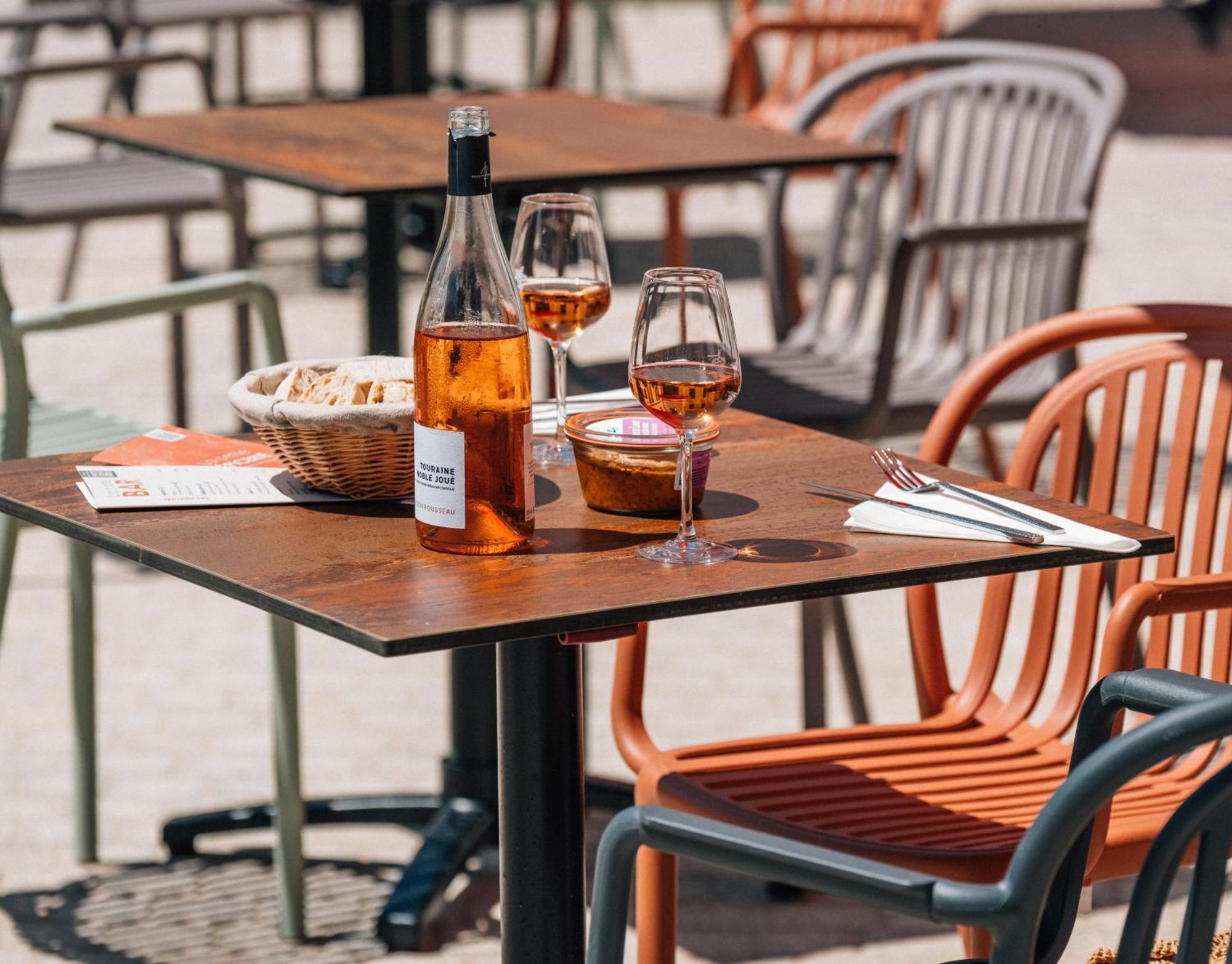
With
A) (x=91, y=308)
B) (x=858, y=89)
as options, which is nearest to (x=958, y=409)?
(x=91, y=308)

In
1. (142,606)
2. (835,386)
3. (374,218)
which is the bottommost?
(142,606)

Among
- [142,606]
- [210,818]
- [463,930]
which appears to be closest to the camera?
[463,930]

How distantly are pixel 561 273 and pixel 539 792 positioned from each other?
543 millimetres

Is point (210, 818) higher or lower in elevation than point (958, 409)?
lower

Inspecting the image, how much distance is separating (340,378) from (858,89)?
4.79 metres

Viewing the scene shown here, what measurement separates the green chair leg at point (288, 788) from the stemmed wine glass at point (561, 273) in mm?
821

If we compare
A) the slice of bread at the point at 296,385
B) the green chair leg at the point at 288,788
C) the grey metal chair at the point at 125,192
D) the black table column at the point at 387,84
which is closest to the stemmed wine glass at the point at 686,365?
the slice of bread at the point at 296,385

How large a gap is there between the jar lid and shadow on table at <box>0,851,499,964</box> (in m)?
1.13

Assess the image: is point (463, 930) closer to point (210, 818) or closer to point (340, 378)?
point (210, 818)

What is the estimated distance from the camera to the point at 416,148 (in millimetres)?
3355

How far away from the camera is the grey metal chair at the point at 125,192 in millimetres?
4660

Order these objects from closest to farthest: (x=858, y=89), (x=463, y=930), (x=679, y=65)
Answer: (x=463, y=930) → (x=858, y=89) → (x=679, y=65)

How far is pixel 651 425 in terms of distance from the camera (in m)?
1.90

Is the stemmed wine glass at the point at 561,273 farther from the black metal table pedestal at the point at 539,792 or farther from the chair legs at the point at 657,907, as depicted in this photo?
the chair legs at the point at 657,907
